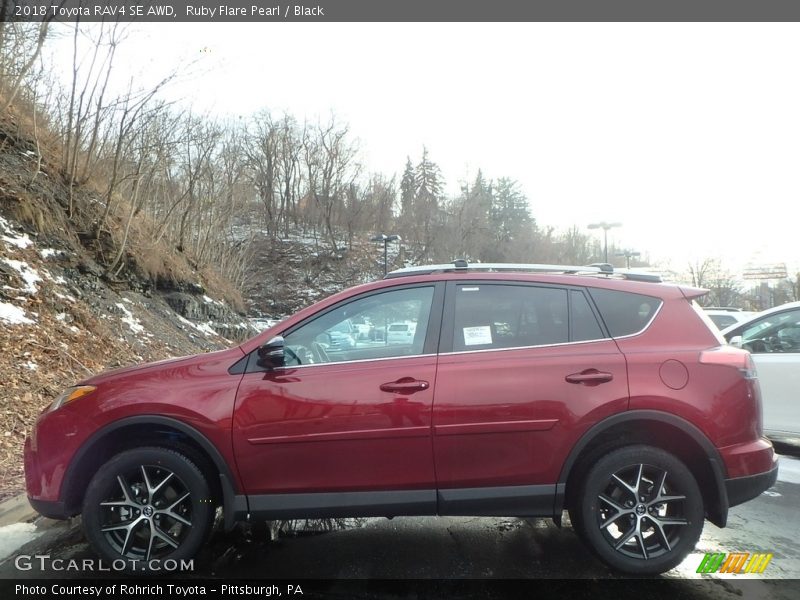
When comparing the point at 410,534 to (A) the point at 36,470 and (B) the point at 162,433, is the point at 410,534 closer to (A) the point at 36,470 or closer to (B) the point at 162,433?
(B) the point at 162,433

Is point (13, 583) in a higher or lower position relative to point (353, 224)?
lower

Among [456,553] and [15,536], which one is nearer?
[456,553]

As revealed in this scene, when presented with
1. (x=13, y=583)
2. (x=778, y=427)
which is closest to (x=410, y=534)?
(x=13, y=583)

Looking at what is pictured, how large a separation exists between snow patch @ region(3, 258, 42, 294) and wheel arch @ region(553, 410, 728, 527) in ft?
31.7

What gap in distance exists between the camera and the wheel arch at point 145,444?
10.3 ft

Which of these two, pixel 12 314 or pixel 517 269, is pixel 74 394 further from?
pixel 12 314

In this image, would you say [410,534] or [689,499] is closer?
[689,499]

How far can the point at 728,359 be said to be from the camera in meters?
3.20

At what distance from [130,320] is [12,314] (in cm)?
392

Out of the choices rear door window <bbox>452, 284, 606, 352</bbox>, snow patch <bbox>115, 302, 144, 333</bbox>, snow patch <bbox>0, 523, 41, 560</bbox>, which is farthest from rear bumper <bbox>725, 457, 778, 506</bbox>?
snow patch <bbox>115, 302, 144, 333</bbox>

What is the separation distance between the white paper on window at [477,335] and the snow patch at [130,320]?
1050cm

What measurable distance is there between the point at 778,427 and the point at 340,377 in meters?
5.57

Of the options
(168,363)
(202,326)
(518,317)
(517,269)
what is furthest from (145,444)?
(202,326)

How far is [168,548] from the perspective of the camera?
3176 millimetres
